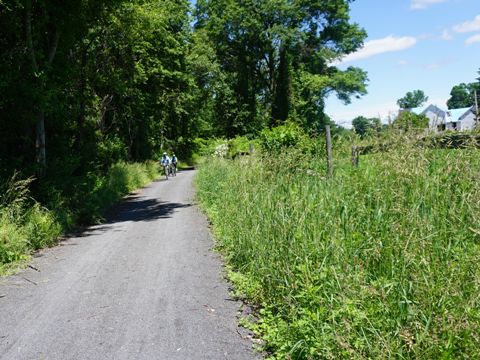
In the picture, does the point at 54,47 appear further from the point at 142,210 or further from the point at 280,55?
the point at 280,55

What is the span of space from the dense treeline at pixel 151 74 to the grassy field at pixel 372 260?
28.8 feet

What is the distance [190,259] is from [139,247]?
6.05 feet

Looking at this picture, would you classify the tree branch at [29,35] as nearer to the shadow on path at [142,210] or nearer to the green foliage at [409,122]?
the shadow on path at [142,210]

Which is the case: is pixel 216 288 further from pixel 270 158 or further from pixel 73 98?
pixel 73 98

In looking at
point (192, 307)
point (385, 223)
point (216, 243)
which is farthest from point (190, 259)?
point (385, 223)

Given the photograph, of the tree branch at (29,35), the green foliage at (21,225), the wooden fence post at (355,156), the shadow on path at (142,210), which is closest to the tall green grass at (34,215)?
the green foliage at (21,225)

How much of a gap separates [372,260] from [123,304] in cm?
328

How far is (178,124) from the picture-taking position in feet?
159

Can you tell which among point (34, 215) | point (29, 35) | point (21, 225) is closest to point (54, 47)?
point (29, 35)

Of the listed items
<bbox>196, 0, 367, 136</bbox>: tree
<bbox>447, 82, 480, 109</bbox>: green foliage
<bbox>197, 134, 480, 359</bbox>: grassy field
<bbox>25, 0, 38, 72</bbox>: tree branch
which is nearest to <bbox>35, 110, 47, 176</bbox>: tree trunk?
<bbox>25, 0, 38, 72</bbox>: tree branch

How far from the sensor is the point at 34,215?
10.4 m

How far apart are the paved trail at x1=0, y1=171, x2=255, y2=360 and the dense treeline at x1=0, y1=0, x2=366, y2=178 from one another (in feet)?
16.5

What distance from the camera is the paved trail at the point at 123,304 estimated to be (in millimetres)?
4613

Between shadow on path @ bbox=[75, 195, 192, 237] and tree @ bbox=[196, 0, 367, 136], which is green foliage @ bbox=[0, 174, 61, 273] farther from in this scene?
tree @ bbox=[196, 0, 367, 136]
